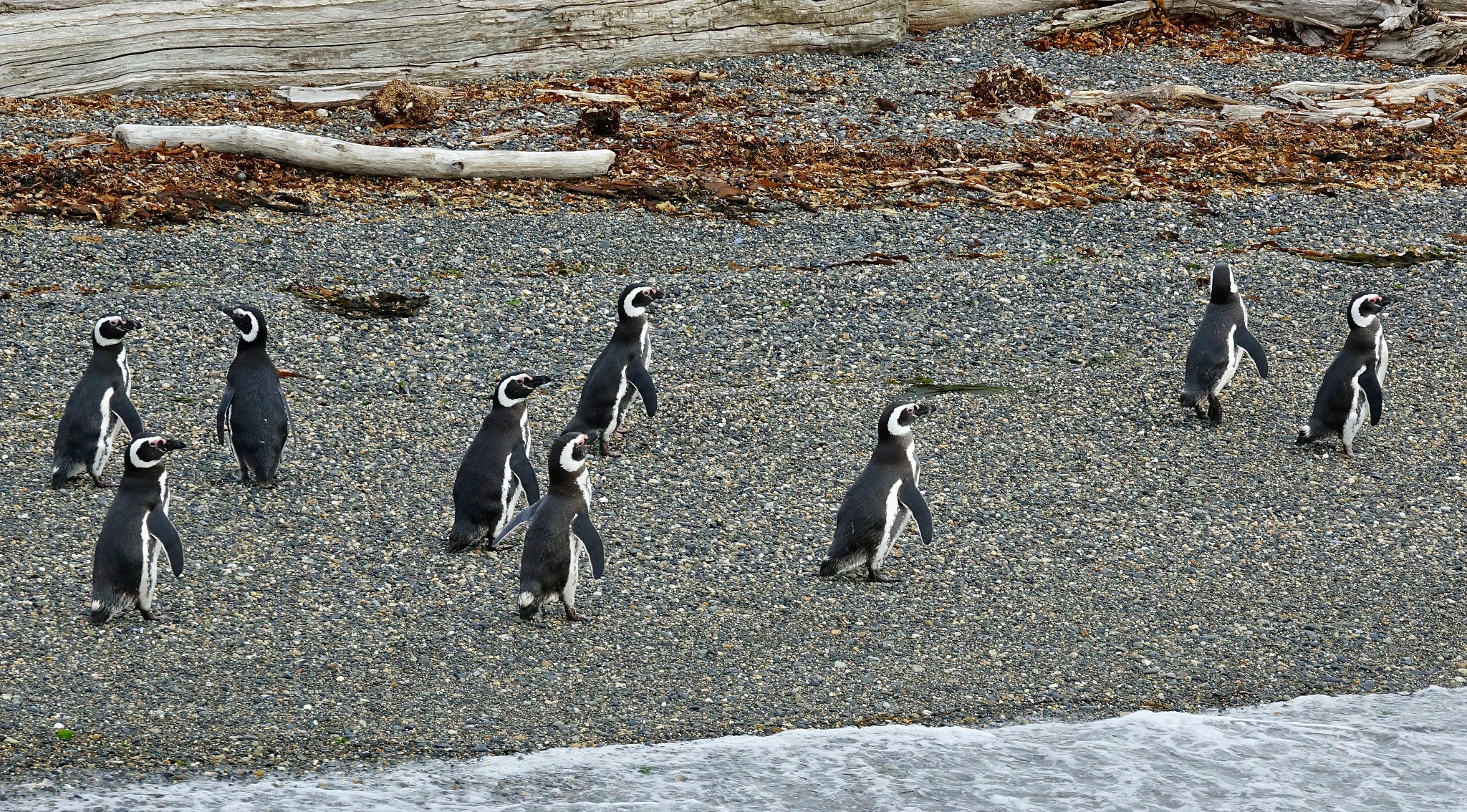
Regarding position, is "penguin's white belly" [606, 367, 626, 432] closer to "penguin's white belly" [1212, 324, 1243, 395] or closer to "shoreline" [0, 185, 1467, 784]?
"shoreline" [0, 185, 1467, 784]

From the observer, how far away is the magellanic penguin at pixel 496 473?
6.41 meters

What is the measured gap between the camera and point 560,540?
5.76 metres

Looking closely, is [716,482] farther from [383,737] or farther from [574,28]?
[574,28]

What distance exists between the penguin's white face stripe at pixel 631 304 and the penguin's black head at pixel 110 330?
A: 2.34 m

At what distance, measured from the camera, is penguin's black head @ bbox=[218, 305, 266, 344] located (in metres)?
7.10

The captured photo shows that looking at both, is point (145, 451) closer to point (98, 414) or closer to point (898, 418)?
point (98, 414)

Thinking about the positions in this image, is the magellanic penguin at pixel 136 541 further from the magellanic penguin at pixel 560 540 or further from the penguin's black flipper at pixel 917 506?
the penguin's black flipper at pixel 917 506

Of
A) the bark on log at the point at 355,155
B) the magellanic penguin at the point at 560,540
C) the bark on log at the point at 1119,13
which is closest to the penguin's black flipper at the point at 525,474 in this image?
the magellanic penguin at the point at 560,540

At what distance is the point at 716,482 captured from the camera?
7336mm

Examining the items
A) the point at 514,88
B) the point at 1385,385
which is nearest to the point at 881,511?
the point at 1385,385

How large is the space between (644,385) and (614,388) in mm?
153

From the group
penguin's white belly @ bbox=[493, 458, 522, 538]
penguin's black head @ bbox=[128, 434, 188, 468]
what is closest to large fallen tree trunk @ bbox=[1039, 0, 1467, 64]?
penguin's white belly @ bbox=[493, 458, 522, 538]

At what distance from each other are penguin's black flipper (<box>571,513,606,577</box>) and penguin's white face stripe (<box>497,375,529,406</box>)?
930mm

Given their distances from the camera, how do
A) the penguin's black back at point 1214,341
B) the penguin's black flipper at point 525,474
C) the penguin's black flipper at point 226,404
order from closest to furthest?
the penguin's black flipper at point 525,474, the penguin's black flipper at point 226,404, the penguin's black back at point 1214,341
